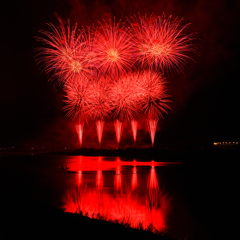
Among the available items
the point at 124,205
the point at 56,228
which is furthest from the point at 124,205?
the point at 56,228

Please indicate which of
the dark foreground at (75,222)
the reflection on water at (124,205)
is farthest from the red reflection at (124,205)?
the dark foreground at (75,222)

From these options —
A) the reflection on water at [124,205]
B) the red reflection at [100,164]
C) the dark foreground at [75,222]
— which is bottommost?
the red reflection at [100,164]

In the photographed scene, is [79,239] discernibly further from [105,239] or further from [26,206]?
[26,206]

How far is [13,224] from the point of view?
7.25m

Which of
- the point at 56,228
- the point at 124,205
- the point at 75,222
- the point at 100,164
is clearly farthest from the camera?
the point at 100,164

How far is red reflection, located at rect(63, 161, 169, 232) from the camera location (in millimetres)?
10688

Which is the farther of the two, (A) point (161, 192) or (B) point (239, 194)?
(A) point (161, 192)

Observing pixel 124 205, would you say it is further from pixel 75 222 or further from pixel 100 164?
pixel 100 164

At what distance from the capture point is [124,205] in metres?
13.5

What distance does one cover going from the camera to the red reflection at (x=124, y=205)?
10.7 m

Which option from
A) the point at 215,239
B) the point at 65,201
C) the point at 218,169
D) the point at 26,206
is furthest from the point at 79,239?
the point at 218,169

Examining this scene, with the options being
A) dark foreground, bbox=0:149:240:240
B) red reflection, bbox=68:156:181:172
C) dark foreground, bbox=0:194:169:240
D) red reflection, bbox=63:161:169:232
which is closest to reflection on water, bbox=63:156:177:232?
red reflection, bbox=63:161:169:232

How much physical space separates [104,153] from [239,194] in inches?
2774

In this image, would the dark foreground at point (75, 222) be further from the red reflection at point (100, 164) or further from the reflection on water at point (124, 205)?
the red reflection at point (100, 164)
